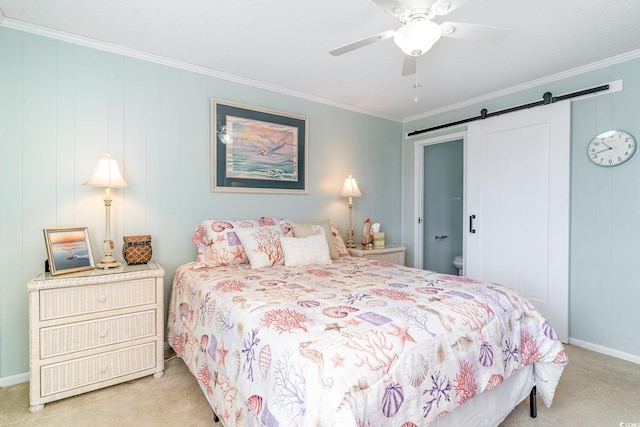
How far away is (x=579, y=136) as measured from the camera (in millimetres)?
2855

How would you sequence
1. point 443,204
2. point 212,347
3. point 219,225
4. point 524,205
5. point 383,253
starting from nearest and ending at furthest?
point 212,347 → point 219,225 → point 524,205 → point 383,253 → point 443,204

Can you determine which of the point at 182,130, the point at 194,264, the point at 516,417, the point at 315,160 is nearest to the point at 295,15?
the point at 182,130

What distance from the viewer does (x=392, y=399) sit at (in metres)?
1.11

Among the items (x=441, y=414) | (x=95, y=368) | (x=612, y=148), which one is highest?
(x=612, y=148)

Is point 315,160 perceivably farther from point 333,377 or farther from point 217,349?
point 333,377

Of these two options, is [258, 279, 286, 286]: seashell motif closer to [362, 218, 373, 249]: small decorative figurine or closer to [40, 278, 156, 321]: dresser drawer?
[40, 278, 156, 321]: dresser drawer

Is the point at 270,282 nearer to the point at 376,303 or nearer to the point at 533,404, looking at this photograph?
the point at 376,303

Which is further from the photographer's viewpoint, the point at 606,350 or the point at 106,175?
the point at 606,350

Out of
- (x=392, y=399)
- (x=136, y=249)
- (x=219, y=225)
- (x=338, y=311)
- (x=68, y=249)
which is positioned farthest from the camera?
(x=219, y=225)

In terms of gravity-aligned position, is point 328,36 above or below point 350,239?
above

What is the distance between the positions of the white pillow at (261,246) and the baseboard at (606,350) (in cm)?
274

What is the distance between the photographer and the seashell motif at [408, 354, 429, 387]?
1180mm

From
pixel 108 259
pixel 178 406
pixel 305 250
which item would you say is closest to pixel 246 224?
pixel 305 250

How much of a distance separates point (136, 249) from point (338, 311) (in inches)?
68.8
